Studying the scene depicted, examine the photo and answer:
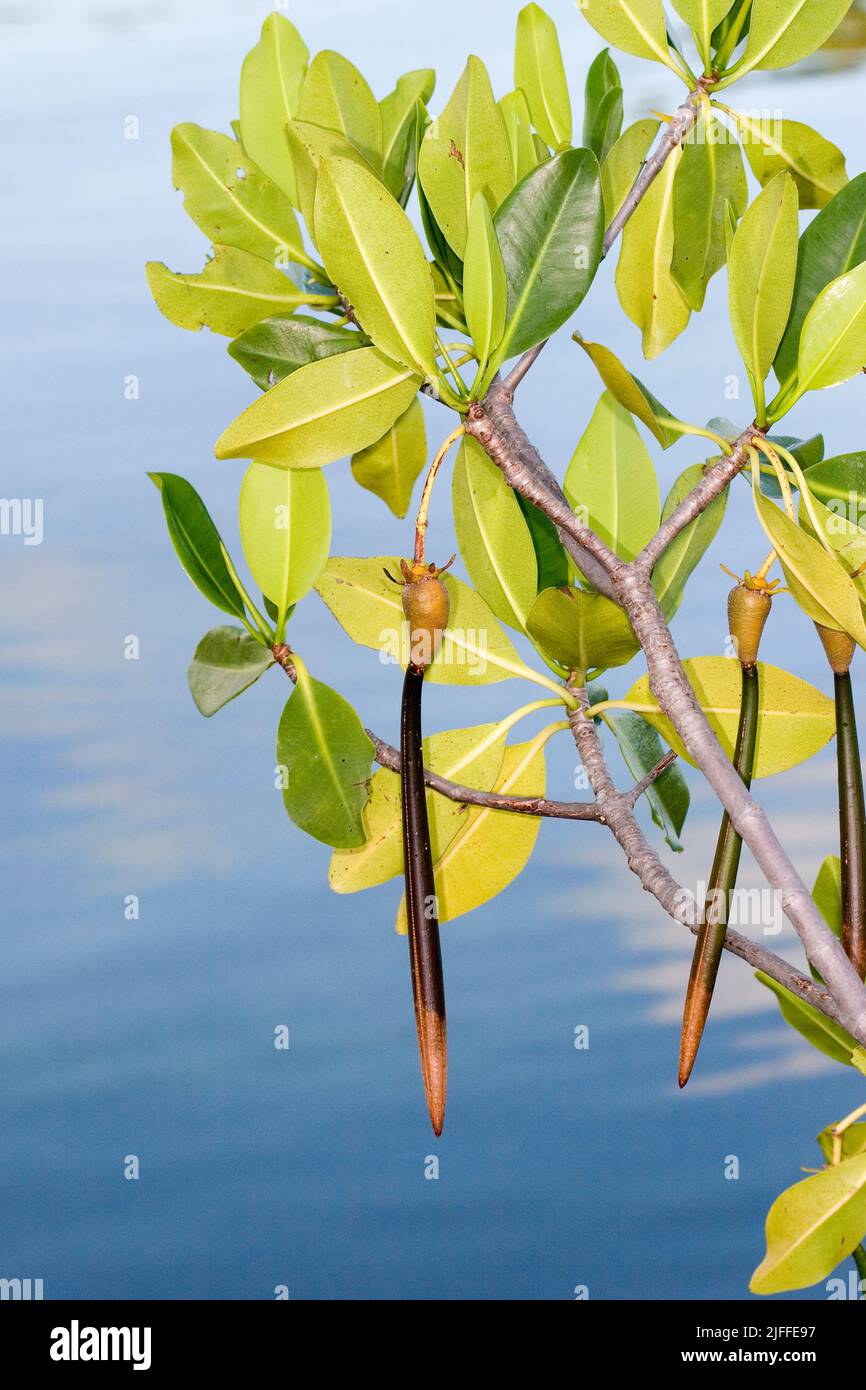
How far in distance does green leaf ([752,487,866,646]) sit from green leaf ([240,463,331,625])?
0.30 meters

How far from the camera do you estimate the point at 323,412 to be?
76 cm

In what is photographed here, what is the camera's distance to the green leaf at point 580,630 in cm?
83

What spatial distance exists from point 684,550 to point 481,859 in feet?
0.84

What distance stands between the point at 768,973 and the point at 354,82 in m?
0.67

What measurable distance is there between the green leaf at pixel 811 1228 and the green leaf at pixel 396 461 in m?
0.57

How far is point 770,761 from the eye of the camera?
90 cm

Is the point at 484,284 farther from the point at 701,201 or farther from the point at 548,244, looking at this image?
the point at 701,201

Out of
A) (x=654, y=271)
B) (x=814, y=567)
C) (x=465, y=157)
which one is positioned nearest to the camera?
(x=814, y=567)

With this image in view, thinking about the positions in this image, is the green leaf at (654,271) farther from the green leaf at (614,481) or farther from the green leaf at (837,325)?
the green leaf at (837,325)

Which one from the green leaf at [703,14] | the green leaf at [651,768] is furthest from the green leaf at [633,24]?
the green leaf at [651,768]

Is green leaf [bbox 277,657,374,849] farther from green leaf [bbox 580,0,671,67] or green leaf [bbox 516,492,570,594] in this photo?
green leaf [bbox 580,0,671,67]

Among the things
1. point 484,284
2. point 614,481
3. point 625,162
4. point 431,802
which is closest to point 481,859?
point 431,802

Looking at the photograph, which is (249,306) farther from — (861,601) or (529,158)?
(861,601)

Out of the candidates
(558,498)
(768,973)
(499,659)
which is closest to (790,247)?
(558,498)
